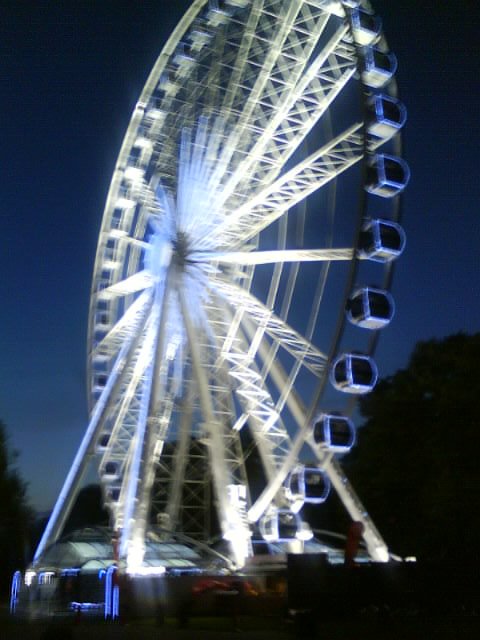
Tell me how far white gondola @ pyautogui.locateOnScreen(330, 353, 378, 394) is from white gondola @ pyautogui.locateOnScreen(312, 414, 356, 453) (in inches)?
29.8

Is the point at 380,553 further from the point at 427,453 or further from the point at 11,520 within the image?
the point at 11,520

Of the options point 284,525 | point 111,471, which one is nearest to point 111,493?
point 111,471

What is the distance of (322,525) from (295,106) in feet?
91.8

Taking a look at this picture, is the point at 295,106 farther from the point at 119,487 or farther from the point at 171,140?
the point at 119,487

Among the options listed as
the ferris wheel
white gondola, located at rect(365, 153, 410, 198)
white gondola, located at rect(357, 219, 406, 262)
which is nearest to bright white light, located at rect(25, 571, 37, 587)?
the ferris wheel

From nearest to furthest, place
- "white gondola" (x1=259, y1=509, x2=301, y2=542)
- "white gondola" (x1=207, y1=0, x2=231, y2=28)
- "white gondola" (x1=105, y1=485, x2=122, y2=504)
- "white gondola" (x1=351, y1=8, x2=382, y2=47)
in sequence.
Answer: "white gondola" (x1=351, y1=8, x2=382, y2=47), "white gondola" (x1=259, y1=509, x2=301, y2=542), "white gondola" (x1=207, y1=0, x2=231, y2=28), "white gondola" (x1=105, y1=485, x2=122, y2=504)

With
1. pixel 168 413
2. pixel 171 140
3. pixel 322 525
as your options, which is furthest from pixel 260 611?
pixel 322 525

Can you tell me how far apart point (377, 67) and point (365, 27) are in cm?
100

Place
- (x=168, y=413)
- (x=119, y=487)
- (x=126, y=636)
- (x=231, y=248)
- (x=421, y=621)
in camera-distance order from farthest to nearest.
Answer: (x=119, y=487) < (x=168, y=413) < (x=231, y=248) < (x=421, y=621) < (x=126, y=636)

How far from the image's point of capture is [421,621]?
16.4 meters

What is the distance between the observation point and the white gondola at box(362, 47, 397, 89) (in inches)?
800

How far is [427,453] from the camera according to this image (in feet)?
104

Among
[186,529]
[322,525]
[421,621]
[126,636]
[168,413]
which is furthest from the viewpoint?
[322,525]

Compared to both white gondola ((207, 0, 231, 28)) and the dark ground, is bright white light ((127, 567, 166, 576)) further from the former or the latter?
white gondola ((207, 0, 231, 28))
